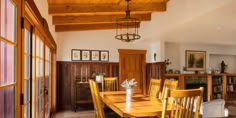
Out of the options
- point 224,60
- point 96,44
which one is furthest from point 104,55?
point 224,60

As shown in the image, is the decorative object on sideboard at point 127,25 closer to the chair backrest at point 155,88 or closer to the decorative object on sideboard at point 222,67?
the chair backrest at point 155,88

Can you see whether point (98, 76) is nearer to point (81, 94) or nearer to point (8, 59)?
point (81, 94)

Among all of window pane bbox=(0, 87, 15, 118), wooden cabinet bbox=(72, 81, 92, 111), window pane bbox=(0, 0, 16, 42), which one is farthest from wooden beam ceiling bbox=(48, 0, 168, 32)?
window pane bbox=(0, 87, 15, 118)

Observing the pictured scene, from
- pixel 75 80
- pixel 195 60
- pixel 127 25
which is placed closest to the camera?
pixel 127 25

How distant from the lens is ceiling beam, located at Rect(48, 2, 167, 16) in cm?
429

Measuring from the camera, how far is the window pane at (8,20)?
4.86ft

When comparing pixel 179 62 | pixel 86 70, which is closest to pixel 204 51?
pixel 179 62

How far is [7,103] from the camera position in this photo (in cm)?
160

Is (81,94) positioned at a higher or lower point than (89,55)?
lower

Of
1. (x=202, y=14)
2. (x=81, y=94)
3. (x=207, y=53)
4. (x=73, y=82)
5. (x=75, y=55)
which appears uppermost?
(x=202, y=14)

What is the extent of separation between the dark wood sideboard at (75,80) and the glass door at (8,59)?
4.77 metres

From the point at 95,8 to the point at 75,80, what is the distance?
2992 millimetres

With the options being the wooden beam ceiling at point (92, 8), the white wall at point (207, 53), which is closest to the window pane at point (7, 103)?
the wooden beam ceiling at point (92, 8)

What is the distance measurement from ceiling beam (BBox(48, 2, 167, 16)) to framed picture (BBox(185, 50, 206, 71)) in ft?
12.7
